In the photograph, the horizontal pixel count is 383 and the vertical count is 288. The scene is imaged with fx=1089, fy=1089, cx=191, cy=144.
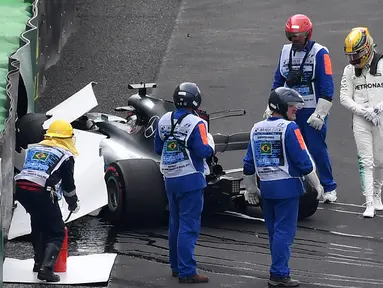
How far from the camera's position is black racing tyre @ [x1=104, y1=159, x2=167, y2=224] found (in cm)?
1159

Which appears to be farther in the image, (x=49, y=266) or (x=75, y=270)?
(x=75, y=270)

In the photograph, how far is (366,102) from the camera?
12.6m

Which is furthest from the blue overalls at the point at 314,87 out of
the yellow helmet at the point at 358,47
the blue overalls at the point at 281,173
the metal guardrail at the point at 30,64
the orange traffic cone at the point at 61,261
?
the orange traffic cone at the point at 61,261

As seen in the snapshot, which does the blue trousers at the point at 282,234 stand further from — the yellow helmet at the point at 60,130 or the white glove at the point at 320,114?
the white glove at the point at 320,114

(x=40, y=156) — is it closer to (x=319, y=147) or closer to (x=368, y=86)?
(x=319, y=147)

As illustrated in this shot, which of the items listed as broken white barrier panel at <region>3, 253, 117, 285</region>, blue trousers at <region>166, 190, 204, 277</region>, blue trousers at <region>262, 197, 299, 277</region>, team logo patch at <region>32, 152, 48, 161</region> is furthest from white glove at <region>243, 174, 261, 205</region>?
team logo patch at <region>32, 152, 48, 161</region>

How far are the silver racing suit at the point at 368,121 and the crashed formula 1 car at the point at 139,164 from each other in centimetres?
85

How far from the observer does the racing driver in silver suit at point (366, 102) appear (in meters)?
12.4

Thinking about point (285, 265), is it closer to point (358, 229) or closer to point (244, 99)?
point (358, 229)

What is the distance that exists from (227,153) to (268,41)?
5.47 meters

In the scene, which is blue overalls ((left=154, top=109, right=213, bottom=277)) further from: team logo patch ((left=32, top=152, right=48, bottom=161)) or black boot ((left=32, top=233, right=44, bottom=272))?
black boot ((left=32, top=233, right=44, bottom=272))

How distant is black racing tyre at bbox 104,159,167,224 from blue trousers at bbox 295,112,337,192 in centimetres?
214

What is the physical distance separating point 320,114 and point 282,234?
9.54 ft

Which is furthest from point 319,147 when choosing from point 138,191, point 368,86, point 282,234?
point 282,234
